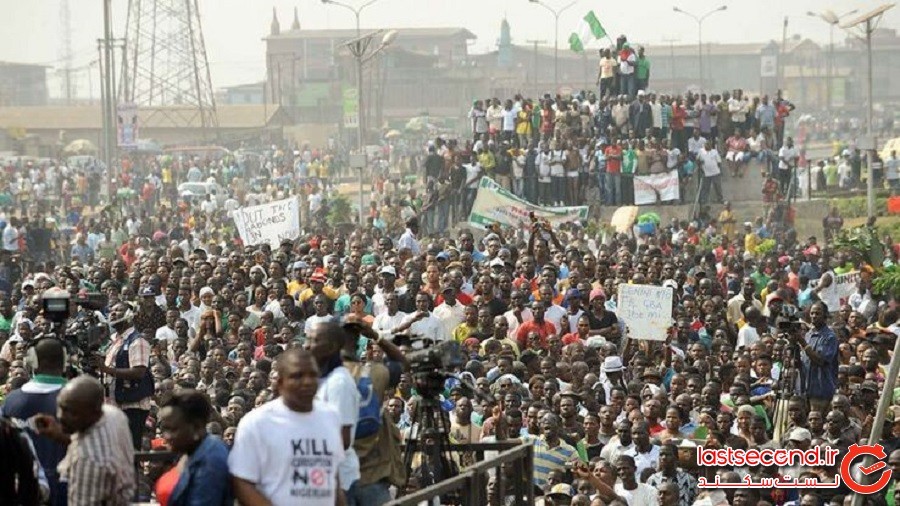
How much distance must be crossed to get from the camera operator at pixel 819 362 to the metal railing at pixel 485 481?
5386 millimetres

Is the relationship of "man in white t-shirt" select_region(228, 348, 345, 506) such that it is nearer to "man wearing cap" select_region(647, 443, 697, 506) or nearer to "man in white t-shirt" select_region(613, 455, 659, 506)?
"man in white t-shirt" select_region(613, 455, 659, 506)

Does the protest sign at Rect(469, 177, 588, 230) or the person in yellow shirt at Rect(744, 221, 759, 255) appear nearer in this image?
the protest sign at Rect(469, 177, 588, 230)

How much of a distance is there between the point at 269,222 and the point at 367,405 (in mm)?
16689

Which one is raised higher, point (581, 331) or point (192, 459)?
point (192, 459)

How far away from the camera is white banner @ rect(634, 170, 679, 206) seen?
31094 millimetres

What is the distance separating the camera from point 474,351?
1658 cm

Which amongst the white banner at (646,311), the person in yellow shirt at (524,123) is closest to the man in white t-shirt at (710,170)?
the person in yellow shirt at (524,123)

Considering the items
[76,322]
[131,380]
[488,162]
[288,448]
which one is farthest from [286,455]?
[488,162]

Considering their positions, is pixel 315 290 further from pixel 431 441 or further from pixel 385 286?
pixel 431 441

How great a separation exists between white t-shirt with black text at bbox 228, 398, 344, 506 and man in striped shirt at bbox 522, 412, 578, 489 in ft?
A: 18.6

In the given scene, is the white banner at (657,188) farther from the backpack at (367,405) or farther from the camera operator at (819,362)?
the backpack at (367,405)

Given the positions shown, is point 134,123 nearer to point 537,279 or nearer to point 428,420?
point 537,279

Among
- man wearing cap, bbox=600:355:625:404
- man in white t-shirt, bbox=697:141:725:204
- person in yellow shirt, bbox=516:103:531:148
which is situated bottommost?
man wearing cap, bbox=600:355:625:404

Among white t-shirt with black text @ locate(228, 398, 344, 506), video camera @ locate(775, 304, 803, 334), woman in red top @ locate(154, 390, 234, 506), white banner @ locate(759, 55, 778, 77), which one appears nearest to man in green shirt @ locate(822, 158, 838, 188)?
video camera @ locate(775, 304, 803, 334)
